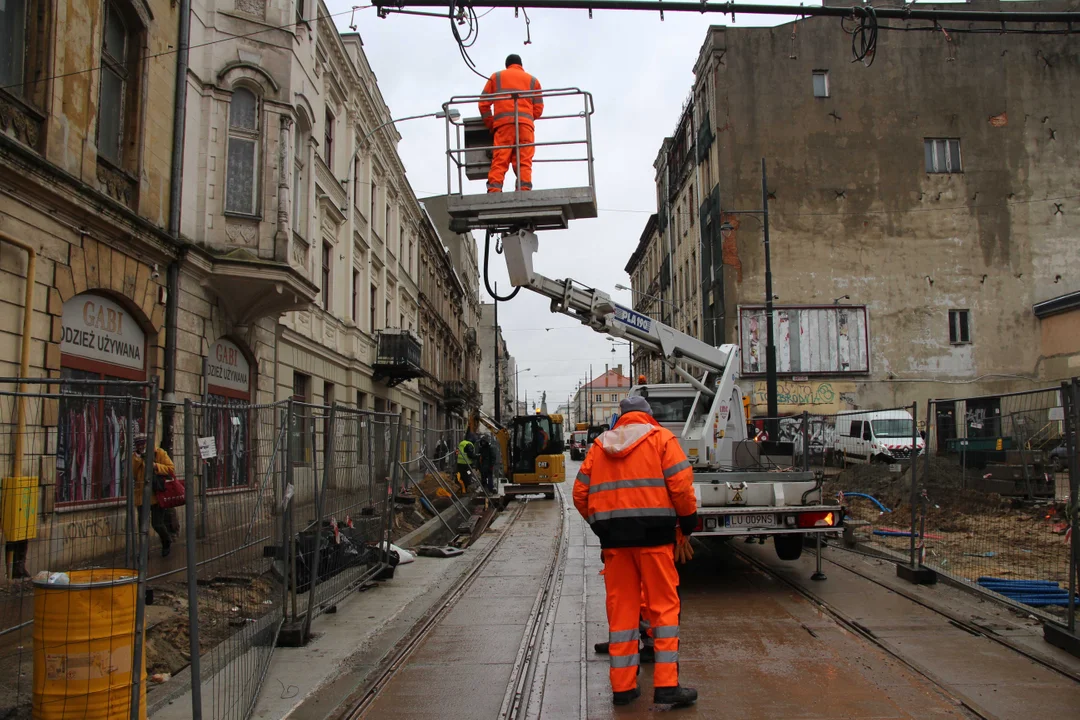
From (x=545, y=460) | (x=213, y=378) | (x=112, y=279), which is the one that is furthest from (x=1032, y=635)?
(x=545, y=460)

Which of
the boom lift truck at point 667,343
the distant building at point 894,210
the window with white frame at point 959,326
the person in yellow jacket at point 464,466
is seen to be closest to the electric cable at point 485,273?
the boom lift truck at point 667,343

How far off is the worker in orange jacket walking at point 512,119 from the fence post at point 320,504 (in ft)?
11.0

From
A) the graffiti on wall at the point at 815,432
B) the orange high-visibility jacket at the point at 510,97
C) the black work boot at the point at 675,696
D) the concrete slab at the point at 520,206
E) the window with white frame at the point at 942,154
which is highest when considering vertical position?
the window with white frame at the point at 942,154

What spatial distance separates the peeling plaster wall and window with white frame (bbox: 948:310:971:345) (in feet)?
0.78

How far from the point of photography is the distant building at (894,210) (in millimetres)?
31609

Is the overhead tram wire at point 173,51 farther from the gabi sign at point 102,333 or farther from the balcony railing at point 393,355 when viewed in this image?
the balcony railing at point 393,355

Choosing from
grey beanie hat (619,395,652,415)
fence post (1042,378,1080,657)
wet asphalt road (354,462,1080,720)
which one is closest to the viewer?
wet asphalt road (354,462,1080,720)

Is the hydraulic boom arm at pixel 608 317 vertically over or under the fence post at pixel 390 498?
over

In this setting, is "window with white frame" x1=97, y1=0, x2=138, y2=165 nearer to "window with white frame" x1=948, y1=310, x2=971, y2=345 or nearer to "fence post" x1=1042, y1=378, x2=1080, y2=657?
"fence post" x1=1042, y1=378, x2=1080, y2=657

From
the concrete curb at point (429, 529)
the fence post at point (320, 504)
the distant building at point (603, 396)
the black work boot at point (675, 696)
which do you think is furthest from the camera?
the distant building at point (603, 396)

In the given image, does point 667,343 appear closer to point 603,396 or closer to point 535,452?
point 535,452

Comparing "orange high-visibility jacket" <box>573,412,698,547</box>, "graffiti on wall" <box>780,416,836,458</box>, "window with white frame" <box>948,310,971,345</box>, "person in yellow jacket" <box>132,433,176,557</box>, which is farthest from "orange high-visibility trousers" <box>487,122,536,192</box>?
"window with white frame" <box>948,310,971,345</box>

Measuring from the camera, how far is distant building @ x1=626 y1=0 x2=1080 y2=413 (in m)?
31.6

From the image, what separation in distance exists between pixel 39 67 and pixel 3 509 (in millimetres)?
7697
